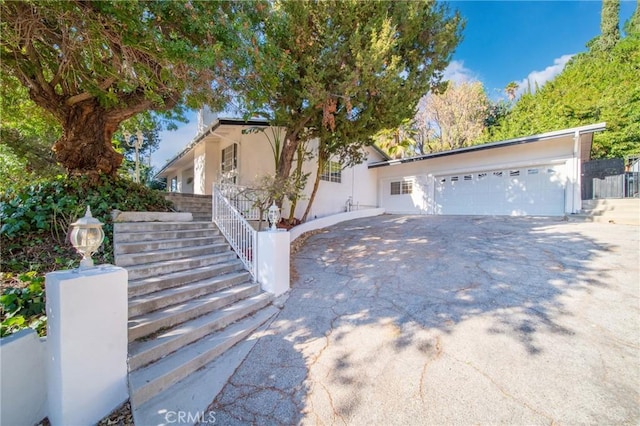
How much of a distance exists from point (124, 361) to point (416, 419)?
2.67 meters

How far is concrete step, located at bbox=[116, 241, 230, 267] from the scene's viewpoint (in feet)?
13.8

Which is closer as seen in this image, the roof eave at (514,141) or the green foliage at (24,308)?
the green foliage at (24,308)

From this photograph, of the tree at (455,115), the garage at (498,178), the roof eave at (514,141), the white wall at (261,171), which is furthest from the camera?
the tree at (455,115)

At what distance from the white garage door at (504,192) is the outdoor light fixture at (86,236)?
1344 cm

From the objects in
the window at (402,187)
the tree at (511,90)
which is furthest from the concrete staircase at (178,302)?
the tree at (511,90)

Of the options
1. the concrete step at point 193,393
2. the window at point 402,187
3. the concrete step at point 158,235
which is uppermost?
the window at point 402,187

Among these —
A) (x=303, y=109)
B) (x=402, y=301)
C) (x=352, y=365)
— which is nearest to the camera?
(x=352, y=365)

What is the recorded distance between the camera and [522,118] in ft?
67.6

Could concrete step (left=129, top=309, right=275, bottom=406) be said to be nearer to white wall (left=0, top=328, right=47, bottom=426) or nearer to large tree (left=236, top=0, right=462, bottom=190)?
white wall (left=0, top=328, right=47, bottom=426)

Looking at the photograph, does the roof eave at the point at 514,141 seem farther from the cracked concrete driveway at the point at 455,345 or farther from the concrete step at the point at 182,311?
the concrete step at the point at 182,311

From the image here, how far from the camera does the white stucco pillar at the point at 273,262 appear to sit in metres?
4.71

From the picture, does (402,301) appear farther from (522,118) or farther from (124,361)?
(522,118)

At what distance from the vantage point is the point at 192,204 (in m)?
9.11

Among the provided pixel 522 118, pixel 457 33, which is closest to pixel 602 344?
pixel 457 33
